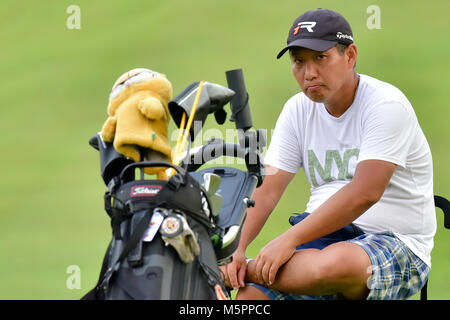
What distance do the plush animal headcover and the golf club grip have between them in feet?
0.99

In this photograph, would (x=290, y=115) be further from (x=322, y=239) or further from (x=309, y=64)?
(x=322, y=239)

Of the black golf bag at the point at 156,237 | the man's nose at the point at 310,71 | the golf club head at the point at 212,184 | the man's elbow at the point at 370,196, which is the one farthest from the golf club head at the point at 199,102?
the man's elbow at the point at 370,196

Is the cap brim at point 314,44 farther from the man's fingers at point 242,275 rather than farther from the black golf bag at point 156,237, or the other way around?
the man's fingers at point 242,275

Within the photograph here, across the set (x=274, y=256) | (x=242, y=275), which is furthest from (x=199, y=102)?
(x=242, y=275)

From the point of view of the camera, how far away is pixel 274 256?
190 cm

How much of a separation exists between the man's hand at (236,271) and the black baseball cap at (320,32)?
644mm

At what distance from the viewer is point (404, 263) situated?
6.66 feet

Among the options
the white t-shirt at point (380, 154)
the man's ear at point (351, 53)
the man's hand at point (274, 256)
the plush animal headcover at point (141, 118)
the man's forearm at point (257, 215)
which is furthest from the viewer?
the man's forearm at point (257, 215)

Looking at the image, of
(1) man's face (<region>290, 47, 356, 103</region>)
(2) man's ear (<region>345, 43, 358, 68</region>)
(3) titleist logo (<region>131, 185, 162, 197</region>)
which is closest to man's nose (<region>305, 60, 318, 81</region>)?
(1) man's face (<region>290, 47, 356, 103</region>)

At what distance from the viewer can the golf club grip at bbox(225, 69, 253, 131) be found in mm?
1945

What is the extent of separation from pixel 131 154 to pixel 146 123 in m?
0.08

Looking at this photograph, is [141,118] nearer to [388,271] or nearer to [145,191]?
[145,191]

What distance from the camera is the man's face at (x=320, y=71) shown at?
2.06m

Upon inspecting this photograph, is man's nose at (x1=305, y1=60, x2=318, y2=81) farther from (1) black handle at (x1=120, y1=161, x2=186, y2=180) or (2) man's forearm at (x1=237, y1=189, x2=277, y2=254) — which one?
(1) black handle at (x1=120, y1=161, x2=186, y2=180)
